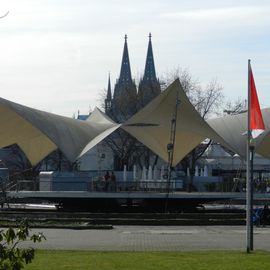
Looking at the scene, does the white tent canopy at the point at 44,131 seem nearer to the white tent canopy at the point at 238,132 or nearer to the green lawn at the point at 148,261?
the white tent canopy at the point at 238,132

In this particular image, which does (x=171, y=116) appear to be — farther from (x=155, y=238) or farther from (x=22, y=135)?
(x=155, y=238)

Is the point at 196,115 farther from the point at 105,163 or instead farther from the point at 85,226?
the point at 105,163

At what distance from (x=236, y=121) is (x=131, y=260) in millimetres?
31559

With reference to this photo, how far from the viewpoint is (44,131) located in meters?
36.4

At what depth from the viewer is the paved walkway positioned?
17.2 meters

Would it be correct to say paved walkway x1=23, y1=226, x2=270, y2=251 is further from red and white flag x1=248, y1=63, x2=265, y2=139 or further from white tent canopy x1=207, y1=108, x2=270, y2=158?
white tent canopy x1=207, y1=108, x2=270, y2=158

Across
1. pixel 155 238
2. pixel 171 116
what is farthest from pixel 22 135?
pixel 155 238

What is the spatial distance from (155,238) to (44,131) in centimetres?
1767

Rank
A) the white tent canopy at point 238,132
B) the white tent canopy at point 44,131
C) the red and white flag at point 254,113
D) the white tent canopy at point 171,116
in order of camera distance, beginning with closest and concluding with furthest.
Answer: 1. the red and white flag at point 254,113
2. the white tent canopy at point 44,131
3. the white tent canopy at point 171,116
4. the white tent canopy at point 238,132

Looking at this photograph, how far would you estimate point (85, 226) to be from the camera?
23.5 metres

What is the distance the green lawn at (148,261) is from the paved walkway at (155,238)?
246 cm

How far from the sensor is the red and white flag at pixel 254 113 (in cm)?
1658

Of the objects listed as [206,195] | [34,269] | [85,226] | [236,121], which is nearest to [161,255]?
[34,269]

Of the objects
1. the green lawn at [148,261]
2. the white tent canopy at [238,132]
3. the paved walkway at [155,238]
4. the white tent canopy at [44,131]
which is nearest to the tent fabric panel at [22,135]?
the white tent canopy at [44,131]
